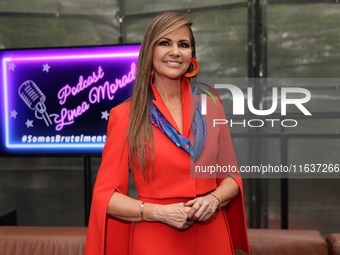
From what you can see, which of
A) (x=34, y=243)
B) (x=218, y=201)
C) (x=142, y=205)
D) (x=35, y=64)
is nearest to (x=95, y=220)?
(x=142, y=205)

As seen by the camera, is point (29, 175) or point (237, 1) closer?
point (237, 1)

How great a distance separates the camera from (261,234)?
2188 millimetres

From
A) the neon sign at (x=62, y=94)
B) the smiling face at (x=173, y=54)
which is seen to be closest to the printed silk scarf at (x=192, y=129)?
the smiling face at (x=173, y=54)

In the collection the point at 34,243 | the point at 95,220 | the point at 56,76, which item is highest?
the point at 56,76

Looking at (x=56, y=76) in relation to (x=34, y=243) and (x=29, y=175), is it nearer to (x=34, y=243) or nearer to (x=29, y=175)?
(x=34, y=243)

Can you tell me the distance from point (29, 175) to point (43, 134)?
180 cm

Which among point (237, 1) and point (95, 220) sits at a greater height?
point (237, 1)

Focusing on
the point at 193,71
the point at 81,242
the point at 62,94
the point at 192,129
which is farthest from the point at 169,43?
the point at 62,94

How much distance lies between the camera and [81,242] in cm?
217

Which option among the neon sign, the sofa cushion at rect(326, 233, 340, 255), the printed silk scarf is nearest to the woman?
the printed silk scarf

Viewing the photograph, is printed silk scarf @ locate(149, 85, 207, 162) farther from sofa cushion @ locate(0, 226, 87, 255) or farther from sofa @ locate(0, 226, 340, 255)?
sofa cushion @ locate(0, 226, 87, 255)

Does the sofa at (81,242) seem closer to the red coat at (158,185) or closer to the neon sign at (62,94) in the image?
the neon sign at (62,94)

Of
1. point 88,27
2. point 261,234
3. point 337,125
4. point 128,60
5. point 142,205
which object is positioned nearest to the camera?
point 142,205

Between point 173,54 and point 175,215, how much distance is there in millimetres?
463
